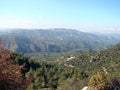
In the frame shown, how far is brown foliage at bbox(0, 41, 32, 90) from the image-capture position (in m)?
8.50

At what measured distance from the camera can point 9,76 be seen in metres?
8.66

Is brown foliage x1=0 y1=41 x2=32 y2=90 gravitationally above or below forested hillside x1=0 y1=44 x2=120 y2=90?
above

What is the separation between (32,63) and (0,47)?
247 feet

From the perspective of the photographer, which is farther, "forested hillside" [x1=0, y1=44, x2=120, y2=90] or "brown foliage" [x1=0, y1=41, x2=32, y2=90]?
"forested hillside" [x1=0, y1=44, x2=120, y2=90]

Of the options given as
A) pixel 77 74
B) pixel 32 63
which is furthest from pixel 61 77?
pixel 32 63

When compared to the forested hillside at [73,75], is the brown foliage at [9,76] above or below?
above

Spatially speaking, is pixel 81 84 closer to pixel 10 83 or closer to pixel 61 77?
pixel 61 77

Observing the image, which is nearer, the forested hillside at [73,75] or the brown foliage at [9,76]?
the brown foliage at [9,76]

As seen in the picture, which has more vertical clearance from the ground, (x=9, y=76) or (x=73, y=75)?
(x=9, y=76)

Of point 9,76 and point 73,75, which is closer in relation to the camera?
point 9,76

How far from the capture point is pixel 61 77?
2483 inches

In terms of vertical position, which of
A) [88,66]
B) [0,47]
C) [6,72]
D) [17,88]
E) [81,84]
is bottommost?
[88,66]

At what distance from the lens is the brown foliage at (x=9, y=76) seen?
8.50m

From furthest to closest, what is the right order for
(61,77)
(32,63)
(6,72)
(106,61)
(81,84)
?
(106,61), (32,63), (61,77), (81,84), (6,72)
